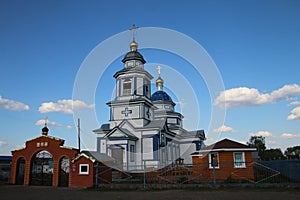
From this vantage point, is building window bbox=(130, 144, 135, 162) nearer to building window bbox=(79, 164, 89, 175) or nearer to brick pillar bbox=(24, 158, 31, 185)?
building window bbox=(79, 164, 89, 175)

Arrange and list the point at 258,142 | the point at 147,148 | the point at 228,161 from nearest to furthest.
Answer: the point at 228,161 < the point at 147,148 < the point at 258,142

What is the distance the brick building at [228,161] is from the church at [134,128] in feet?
21.6

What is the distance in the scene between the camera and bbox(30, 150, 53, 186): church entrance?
1798 centimetres

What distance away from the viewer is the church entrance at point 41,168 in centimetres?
1798

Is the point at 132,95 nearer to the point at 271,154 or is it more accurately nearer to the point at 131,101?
the point at 131,101

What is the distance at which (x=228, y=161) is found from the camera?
18109 mm

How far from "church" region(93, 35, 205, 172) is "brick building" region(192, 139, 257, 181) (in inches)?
260

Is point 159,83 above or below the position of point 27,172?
above

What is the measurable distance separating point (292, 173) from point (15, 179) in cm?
1884

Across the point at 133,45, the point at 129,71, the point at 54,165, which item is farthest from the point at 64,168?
the point at 133,45

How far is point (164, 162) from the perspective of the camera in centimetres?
2806

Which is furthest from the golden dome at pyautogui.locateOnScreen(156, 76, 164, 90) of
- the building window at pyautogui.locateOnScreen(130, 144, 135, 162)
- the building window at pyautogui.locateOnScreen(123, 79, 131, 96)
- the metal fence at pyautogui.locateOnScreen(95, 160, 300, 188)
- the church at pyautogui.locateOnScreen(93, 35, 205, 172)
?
the metal fence at pyautogui.locateOnScreen(95, 160, 300, 188)

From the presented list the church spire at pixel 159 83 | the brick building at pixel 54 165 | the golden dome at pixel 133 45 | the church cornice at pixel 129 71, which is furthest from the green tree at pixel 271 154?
the brick building at pixel 54 165

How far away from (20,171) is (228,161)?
14.9 metres
